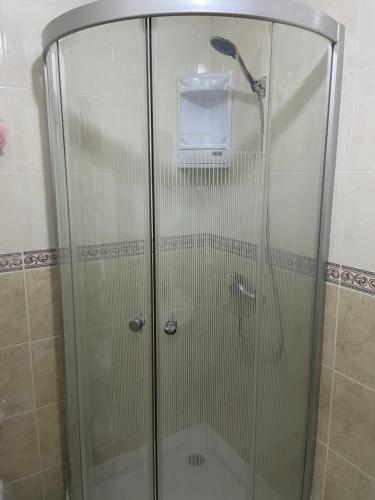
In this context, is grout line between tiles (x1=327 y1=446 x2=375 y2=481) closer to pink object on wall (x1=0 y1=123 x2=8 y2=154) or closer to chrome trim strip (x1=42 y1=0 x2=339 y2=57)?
chrome trim strip (x1=42 y1=0 x2=339 y2=57)

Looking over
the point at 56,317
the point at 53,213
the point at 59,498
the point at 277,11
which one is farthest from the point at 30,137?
the point at 59,498

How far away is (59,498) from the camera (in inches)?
64.5

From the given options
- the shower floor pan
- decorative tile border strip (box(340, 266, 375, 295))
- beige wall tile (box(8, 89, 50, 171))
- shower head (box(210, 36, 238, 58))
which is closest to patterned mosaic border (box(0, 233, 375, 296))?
decorative tile border strip (box(340, 266, 375, 295))

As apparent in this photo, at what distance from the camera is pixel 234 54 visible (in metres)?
0.98

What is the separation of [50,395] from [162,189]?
3.38 ft

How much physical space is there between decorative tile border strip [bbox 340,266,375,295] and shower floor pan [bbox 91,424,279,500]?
65 cm

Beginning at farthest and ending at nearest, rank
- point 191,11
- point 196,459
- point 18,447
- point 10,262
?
point 18,447 → point 10,262 → point 196,459 → point 191,11

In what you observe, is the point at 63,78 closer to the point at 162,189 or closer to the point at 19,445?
the point at 162,189

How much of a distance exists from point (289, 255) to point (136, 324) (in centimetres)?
54

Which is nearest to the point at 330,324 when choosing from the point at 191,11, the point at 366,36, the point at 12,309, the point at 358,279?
the point at 358,279

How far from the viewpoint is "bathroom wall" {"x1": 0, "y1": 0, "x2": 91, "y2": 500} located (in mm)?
1249

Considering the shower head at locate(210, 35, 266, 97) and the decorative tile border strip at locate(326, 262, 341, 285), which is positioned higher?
the shower head at locate(210, 35, 266, 97)

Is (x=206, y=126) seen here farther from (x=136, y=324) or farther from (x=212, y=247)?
(x=136, y=324)

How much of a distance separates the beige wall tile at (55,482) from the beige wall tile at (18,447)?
0.09m
